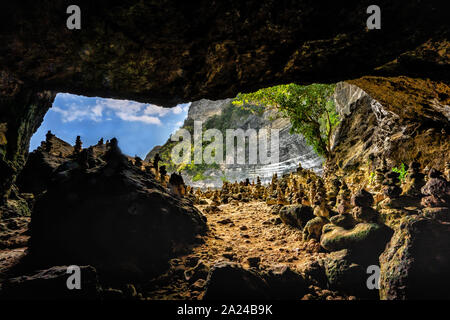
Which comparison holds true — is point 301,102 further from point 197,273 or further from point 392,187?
point 197,273

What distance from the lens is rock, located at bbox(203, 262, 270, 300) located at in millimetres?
2492

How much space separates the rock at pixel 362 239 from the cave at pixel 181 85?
3 cm

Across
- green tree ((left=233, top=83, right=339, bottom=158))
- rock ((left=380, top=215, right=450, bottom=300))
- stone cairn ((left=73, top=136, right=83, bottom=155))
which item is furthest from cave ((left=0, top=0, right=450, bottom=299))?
green tree ((left=233, top=83, right=339, bottom=158))

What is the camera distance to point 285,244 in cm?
455

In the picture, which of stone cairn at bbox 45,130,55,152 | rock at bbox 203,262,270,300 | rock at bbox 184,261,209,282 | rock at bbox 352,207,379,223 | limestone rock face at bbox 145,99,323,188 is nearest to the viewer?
rock at bbox 203,262,270,300

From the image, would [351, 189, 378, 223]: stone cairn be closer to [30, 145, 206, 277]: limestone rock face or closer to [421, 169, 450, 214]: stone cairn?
[421, 169, 450, 214]: stone cairn

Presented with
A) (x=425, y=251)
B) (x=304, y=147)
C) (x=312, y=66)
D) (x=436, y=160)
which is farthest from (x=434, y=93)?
(x=304, y=147)

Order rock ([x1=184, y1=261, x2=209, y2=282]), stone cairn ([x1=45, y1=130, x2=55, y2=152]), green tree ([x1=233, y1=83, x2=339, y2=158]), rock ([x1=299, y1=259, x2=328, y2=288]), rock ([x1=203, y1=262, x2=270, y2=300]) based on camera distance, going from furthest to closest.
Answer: green tree ([x1=233, y1=83, x2=339, y2=158]) → stone cairn ([x1=45, y1=130, x2=55, y2=152]) → rock ([x1=184, y1=261, x2=209, y2=282]) → rock ([x1=299, y1=259, x2=328, y2=288]) → rock ([x1=203, y1=262, x2=270, y2=300])

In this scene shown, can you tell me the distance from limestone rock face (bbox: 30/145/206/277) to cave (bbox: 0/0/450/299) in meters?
0.02

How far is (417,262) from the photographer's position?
2.38 m

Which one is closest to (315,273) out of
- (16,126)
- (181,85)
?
(181,85)

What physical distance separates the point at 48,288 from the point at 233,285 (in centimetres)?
218
